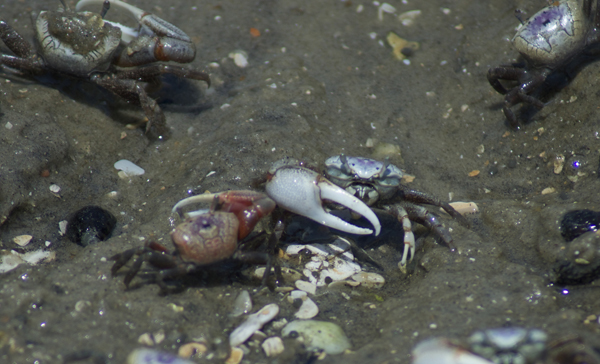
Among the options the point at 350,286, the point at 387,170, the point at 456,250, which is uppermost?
the point at 387,170

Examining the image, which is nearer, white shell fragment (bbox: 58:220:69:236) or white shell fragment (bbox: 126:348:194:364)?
white shell fragment (bbox: 126:348:194:364)

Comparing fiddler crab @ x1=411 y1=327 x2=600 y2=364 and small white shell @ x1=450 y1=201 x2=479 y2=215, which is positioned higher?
fiddler crab @ x1=411 y1=327 x2=600 y2=364

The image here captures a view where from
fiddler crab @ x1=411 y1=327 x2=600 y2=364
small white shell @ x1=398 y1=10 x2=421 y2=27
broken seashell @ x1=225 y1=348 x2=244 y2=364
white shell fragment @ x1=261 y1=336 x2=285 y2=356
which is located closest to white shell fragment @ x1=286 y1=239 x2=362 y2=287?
white shell fragment @ x1=261 y1=336 x2=285 y2=356

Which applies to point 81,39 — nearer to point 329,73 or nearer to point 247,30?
point 247,30

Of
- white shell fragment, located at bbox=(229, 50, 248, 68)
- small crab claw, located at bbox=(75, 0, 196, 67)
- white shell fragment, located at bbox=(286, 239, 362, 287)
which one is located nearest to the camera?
white shell fragment, located at bbox=(286, 239, 362, 287)

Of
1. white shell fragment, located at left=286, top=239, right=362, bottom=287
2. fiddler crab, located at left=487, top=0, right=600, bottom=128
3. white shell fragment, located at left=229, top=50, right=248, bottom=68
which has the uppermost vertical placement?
fiddler crab, located at left=487, top=0, right=600, bottom=128

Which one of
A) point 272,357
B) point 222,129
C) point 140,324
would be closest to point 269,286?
point 272,357

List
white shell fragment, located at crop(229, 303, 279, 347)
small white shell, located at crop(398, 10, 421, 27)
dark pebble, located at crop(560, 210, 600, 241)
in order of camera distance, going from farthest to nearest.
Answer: small white shell, located at crop(398, 10, 421, 27)
dark pebble, located at crop(560, 210, 600, 241)
white shell fragment, located at crop(229, 303, 279, 347)

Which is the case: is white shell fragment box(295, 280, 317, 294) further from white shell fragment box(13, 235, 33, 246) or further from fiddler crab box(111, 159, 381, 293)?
white shell fragment box(13, 235, 33, 246)
